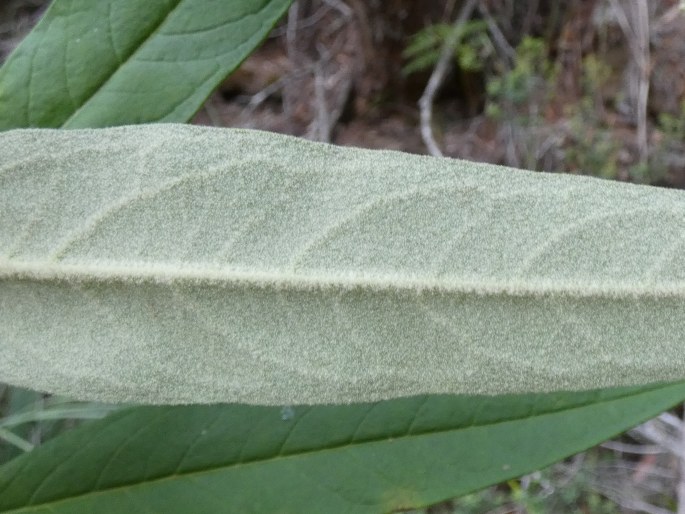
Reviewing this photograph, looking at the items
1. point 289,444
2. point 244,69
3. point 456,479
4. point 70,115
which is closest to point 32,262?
point 70,115

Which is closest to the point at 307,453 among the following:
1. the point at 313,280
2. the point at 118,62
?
the point at 313,280

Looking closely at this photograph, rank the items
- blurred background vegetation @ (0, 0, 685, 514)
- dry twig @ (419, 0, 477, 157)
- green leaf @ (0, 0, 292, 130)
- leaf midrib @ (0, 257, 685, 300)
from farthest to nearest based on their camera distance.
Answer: dry twig @ (419, 0, 477, 157)
blurred background vegetation @ (0, 0, 685, 514)
green leaf @ (0, 0, 292, 130)
leaf midrib @ (0, 257, 685, 300)

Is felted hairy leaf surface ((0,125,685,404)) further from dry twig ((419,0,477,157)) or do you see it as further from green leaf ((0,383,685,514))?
dry twig ((419,0,477,157))

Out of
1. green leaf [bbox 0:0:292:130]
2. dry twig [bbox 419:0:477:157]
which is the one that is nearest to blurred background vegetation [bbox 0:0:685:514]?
dry twig [bbox 419:0:477:157]

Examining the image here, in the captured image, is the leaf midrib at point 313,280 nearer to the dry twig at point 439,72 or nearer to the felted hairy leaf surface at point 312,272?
the felted hairy leaf surface at point 312,272

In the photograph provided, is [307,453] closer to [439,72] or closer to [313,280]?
[313,280]
